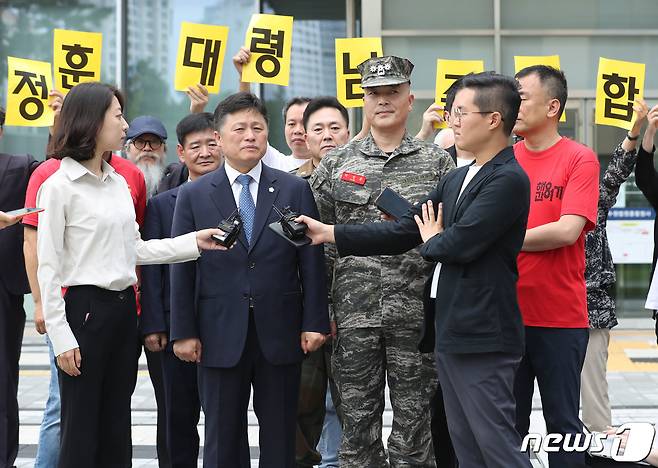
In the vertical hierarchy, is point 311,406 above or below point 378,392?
below

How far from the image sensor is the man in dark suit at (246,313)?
4.95 metres

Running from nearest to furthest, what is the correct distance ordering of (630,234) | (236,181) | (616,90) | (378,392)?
(236,181)
(378,392)
(616,90)
(630,234)

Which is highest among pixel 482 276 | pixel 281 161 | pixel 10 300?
pixel 281 161

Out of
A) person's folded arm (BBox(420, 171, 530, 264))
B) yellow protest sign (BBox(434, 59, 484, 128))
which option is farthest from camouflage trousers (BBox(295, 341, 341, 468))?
yellow protest sign (BBox(434, 59, 484, 128))

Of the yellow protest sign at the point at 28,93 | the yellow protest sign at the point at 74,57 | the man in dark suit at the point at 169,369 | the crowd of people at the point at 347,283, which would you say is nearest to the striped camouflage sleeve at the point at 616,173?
the crowd of people at the point at 347,283

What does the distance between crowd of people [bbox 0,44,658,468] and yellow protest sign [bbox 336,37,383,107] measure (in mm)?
1784

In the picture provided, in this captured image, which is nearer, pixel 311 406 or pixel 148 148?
pixel 311 406

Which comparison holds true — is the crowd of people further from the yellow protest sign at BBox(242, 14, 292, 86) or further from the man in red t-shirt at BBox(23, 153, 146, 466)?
the yellow protest sign at BBox(242, 14, 292, 86)

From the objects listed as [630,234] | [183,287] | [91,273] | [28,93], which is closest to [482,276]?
[183,287]

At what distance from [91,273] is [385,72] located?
1.76 metres

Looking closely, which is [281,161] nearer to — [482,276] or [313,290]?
[313,290]

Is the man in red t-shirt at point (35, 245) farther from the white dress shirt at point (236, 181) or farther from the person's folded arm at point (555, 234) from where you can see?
the person's folded arm at point (555, 234)

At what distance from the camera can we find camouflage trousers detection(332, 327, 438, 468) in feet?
17.0

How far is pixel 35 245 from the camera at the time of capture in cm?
552
